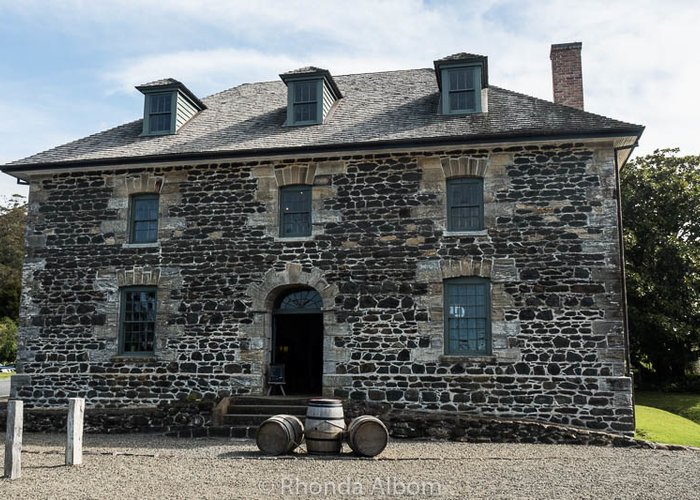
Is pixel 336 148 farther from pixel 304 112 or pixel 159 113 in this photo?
pixel 159 113

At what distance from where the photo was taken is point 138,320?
15.3 metres

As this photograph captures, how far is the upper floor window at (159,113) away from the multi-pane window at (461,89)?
22.2ft

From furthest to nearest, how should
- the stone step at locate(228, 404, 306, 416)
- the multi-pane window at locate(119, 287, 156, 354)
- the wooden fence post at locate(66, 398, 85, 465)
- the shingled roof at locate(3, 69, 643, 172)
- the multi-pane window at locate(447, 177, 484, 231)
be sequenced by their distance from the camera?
the multi-pane window at locate(119, 287, 156, 354) < the multi-pane window at locate(447, 177, 484, 231) < the shingled roof at locate(3, 69, 643, 172) < the stone step at locate(228, 404, 306, 416) < the wooden fence post at locate(66, 398, 85, 465)

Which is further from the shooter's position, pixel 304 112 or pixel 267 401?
pixel 304 112

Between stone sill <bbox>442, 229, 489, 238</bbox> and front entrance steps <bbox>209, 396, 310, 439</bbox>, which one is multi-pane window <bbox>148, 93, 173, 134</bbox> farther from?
stone sill <bbox>442, 229, 489, 238</bbox>

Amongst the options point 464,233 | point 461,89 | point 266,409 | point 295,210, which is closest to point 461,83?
point 461,89

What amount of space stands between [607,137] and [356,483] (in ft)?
28.6

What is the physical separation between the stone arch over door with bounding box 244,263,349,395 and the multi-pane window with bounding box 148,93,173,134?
5089 mm

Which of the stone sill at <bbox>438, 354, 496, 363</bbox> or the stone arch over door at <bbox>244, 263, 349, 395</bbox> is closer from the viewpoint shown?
the stone sill at <bbox>438, 354, 496, 363</bbox>

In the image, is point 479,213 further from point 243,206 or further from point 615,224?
point 243,206

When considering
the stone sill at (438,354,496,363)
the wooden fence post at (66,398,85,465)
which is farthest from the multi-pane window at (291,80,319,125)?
the wooden fence post at (66,398,85,465)

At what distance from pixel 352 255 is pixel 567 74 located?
7.31 metres

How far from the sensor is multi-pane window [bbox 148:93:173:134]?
16938mm

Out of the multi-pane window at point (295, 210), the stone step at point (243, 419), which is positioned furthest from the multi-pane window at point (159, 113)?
the stone step at point (243, 419)
